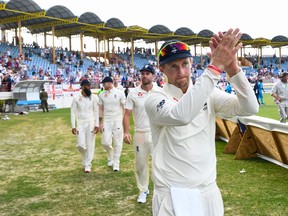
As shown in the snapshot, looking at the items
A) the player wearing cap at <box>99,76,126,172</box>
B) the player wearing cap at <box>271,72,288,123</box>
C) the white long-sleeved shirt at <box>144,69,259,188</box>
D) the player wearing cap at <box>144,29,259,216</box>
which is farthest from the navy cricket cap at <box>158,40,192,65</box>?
the player wearing cap at <box>271,72,288,123</box>

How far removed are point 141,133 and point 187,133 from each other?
3.62 m

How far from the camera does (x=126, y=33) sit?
4609 centimetres

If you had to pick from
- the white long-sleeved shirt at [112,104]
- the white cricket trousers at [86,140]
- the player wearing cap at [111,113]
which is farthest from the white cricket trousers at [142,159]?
the white cricket trousers at [86,140]

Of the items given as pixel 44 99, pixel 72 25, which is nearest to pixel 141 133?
pixel 44 99

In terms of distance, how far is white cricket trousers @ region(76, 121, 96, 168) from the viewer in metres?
7.82

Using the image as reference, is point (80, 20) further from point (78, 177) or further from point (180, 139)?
point (180, 139)

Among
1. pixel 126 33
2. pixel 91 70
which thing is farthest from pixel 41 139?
pixel 126 33

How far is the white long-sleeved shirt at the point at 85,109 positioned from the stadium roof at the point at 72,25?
91.5 ft

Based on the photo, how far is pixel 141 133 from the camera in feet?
19.5

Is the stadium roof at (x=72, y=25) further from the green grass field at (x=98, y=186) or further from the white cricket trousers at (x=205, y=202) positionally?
the white cricket trousers at (x=205, y=202)

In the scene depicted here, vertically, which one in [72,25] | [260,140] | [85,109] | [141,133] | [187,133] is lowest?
[260,140]

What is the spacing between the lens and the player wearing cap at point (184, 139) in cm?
229

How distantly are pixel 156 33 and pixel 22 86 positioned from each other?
2766cm

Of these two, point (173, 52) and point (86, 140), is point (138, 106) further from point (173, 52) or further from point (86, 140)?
point (173, 52)
